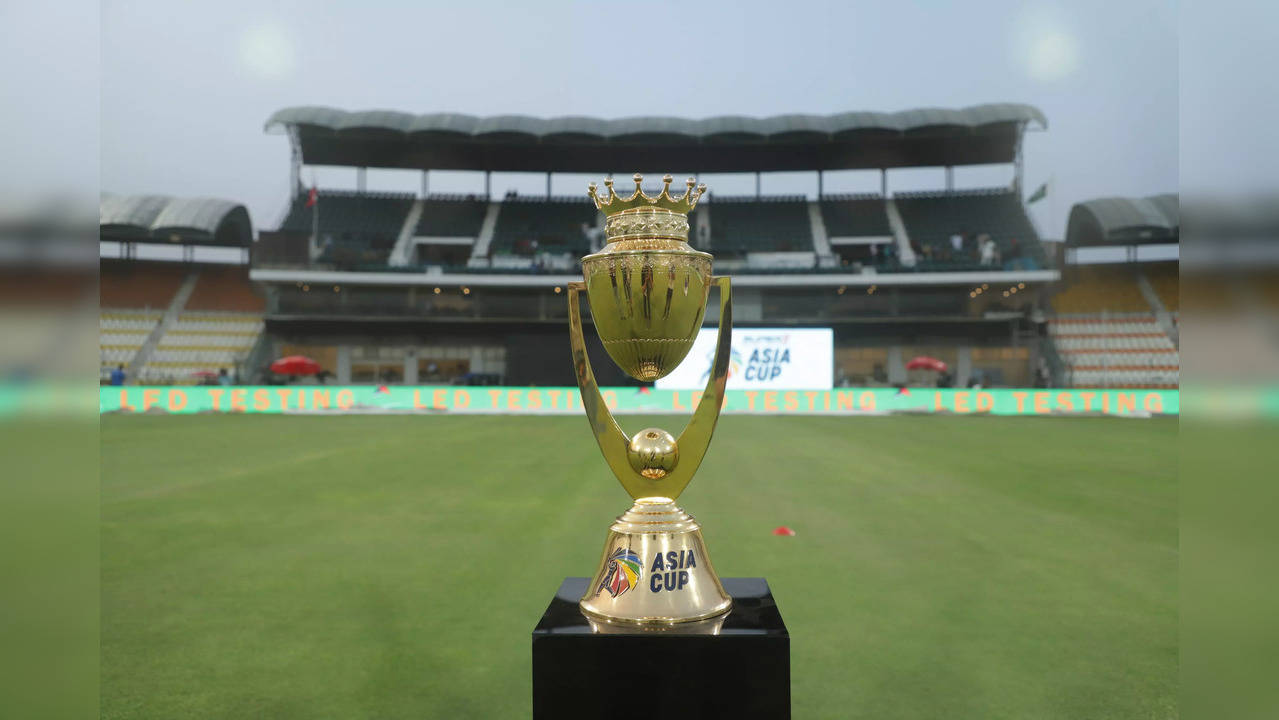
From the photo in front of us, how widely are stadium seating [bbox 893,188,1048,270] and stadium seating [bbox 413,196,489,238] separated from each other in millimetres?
19540

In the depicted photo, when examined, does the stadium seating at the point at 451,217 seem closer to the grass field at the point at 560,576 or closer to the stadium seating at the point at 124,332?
the stadium seating at the point at 124,332

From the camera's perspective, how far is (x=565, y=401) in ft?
65.5

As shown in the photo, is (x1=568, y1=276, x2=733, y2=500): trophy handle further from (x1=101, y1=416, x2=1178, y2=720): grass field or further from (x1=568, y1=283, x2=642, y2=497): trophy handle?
(x1=101, y1=416, x2=1178, y2=720): grass field

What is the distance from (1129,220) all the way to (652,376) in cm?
3722

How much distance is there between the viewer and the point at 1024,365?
27.2 meters

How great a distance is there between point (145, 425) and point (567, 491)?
1174 centimetres

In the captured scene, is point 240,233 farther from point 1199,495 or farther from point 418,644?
point 1199,495

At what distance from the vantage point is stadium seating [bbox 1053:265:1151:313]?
3109 cm

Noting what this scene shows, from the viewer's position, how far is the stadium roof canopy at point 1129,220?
31.6m

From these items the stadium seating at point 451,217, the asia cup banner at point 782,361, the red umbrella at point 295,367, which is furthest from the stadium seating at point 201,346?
the asia cup banner at point 782,361

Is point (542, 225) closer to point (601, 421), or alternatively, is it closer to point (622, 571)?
point (601, 421)

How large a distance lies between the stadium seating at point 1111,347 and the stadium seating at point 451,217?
24661mm

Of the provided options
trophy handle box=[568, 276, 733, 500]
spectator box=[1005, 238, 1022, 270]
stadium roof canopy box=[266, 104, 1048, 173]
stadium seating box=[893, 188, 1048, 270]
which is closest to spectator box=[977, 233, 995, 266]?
stadium seating box=[893, 188, 1048, 270]

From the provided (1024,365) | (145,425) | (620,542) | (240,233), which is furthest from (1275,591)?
(240,233)
